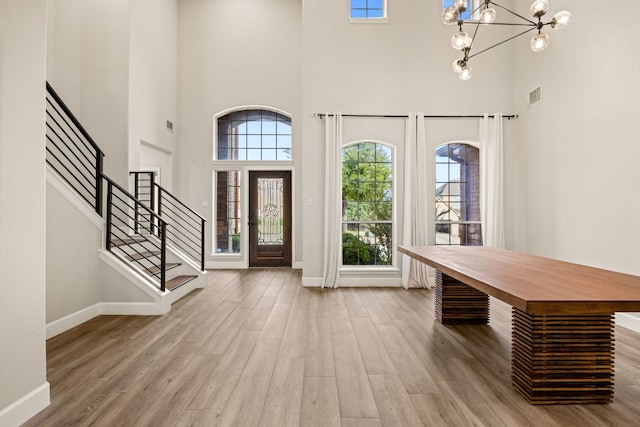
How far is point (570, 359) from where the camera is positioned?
6.72 feet

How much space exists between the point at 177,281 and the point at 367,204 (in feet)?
9.78

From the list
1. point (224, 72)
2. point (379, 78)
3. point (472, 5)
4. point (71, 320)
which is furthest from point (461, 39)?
point (224, 72)

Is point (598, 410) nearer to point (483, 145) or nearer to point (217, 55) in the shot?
point (483, 145)

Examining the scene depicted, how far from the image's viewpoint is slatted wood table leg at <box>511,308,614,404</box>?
2.04 meters

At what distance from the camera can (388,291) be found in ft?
16.7

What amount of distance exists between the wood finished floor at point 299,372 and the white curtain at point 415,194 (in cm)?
121

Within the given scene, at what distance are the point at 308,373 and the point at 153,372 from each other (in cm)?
106

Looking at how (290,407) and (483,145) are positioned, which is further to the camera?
(483,145)

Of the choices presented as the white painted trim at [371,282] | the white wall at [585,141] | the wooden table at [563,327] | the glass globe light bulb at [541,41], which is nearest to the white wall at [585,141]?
the white wall at [585,141]

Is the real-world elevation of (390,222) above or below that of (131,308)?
above

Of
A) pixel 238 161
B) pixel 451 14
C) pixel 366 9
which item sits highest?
pixel 366 9

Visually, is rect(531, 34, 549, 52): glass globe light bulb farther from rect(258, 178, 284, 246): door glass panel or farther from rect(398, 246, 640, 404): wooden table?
rect(258, 178, 284, 246): door glass panel

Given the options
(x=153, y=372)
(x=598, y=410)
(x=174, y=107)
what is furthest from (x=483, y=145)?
(x=174, y=107)

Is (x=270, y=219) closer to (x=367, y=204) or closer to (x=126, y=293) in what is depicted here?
(x=367, y=204)
